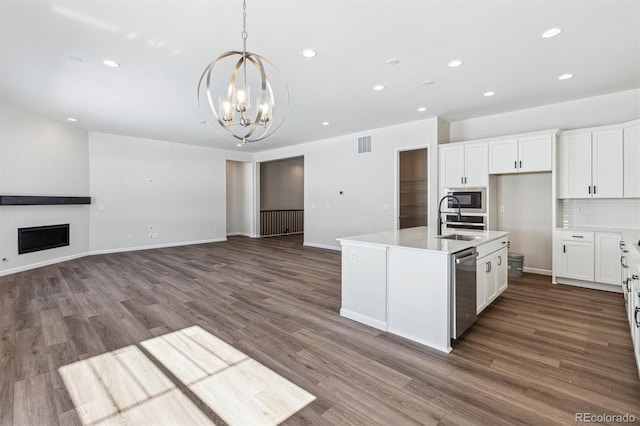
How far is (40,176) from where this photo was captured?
230 inches

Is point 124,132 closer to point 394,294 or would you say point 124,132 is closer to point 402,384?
point 394,294

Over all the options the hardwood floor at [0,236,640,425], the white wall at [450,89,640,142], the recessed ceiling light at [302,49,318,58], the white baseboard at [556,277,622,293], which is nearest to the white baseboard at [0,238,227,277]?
the hardwood floor at [0,236,640,425]

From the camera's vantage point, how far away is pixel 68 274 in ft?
17.3

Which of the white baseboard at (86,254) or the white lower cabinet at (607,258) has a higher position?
the white lower cabinet at (607,258)

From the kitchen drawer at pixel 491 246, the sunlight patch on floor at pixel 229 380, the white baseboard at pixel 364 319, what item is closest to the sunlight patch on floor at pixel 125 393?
the sunlight patch on floor at pixel 229 380

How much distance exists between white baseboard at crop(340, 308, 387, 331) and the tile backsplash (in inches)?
156

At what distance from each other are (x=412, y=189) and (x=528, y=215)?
2.39 metres

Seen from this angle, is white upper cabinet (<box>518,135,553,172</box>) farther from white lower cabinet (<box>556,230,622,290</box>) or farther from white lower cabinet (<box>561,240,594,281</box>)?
white lower cabinet (<box>561,240,594,281</box>)

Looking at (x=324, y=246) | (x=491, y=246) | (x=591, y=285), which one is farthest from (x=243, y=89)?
(x=324, y=246)

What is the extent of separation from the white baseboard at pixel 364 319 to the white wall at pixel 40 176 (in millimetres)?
6048

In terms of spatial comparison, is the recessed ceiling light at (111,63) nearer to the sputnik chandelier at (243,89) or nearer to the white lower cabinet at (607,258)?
the sputnik chandelier at (243,89)

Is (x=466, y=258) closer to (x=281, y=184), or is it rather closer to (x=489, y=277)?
(x=489, y=277)

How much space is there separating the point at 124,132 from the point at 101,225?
7.45 ft

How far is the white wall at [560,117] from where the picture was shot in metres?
4.46
